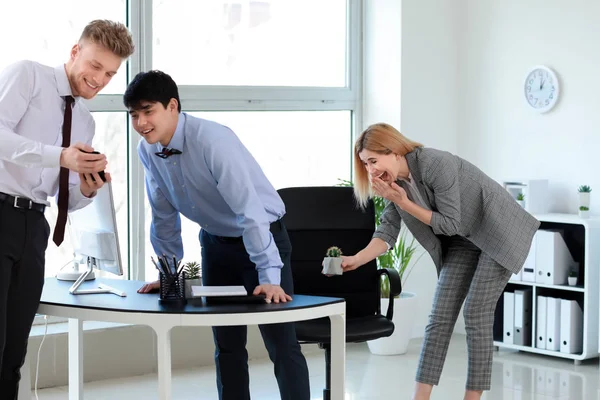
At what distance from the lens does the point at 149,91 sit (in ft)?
10.0

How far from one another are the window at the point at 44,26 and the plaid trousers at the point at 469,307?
2.34 metres

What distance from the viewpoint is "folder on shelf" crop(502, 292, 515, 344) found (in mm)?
5730

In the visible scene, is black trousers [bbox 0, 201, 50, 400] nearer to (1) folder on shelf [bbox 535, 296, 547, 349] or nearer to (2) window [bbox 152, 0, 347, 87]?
(2) window [bbox 152, 0, 347, 87]

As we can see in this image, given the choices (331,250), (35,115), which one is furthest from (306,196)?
(35,115)

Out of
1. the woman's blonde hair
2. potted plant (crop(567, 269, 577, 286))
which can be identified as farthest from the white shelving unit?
the woman's blonde hair

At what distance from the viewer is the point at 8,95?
110 inches

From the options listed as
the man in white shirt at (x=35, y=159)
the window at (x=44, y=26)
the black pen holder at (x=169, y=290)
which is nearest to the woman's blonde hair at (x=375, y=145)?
the black pen holder at (x=169, y=290)

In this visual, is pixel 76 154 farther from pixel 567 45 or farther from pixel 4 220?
pixel 567 45

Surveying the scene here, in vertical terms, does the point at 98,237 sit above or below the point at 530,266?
above

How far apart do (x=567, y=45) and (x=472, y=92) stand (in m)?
0.80

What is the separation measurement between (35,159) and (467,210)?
5.80 feet

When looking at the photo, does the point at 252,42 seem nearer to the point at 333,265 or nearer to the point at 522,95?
the point at 522,95

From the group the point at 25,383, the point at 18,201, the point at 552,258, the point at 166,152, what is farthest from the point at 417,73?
the point at 18,201

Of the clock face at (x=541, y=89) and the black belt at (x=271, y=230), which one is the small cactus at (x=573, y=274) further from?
the black belt at (x=271, y=230)
